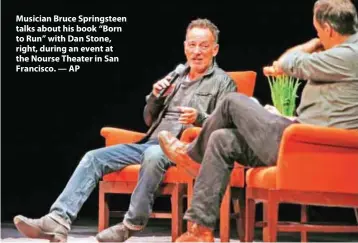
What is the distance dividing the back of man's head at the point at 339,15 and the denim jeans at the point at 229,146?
44 centimetres

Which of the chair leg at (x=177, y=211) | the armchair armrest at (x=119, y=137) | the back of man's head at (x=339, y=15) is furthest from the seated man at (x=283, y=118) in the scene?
the armchair armrest at (x=119, y=137)

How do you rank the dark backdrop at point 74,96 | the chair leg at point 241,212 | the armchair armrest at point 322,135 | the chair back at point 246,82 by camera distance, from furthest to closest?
the dark backdrop at point 74,96 → the chair back at point 246,82 → the chair leg at point 241,212 → the armchair armrest at point 322,135

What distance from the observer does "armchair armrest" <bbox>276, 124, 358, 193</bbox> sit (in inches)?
115

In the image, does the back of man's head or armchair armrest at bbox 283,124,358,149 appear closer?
armchair armrest at bbox 283,124,358,149

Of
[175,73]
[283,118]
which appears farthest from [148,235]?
[283,118]

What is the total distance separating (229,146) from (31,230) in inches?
39.1

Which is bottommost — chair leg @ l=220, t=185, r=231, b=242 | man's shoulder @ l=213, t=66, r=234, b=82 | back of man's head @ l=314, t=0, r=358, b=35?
chair leg @ l=220, t=185, r=231, b=242

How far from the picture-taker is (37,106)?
5.48m

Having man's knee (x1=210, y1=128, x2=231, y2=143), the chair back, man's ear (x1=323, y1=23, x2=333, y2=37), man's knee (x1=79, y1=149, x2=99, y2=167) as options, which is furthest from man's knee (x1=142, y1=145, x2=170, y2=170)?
man's ear (x1=323, y1=23, x2=333, y2=37)

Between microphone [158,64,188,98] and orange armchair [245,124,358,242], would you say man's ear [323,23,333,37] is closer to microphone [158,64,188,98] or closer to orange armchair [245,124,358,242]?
orange armchair [245,124,358,242]

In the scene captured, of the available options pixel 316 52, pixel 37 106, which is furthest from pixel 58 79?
pixel 316 52

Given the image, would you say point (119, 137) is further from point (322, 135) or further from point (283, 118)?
point (322, 135)

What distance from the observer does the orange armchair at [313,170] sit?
2.93 m

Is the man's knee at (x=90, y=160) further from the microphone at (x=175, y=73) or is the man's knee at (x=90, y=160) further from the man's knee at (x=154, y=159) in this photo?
the microphone at (x=175, y=73)
